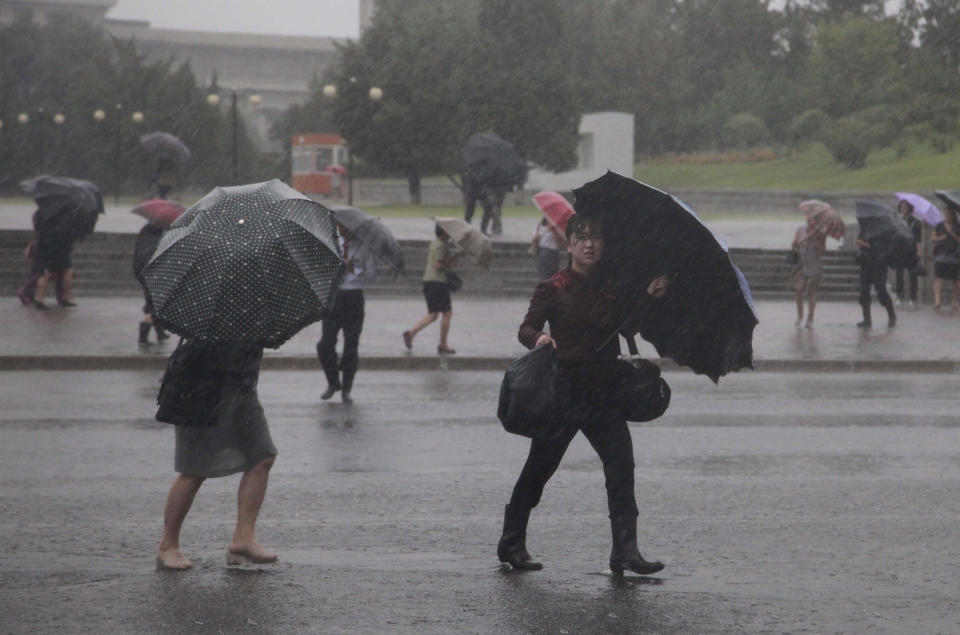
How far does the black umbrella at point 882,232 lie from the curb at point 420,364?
14.6 ft

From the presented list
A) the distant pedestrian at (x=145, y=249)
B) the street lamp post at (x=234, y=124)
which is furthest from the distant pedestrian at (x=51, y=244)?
the street lamp post at (x=234, y=124)

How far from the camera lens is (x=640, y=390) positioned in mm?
6160

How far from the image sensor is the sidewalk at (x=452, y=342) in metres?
15.6

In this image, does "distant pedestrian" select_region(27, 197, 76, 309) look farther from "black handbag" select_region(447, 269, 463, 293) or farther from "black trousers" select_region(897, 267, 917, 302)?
"black trousers" select_region(897, 267, 917, 302)

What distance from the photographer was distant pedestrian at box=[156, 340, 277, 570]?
6.09 m

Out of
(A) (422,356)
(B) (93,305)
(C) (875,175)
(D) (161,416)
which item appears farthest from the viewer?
(C) (875,175)

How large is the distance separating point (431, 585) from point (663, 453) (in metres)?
4.00

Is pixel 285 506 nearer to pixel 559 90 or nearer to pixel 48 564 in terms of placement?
pixel 48 564

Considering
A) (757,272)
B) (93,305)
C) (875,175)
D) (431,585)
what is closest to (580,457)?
(431,585)

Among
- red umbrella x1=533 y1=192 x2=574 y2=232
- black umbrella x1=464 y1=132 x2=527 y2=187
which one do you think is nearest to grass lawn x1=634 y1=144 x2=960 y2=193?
black umbrella x1=464 y1=132 x2=527 y2=187

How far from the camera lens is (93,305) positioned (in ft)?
73.5

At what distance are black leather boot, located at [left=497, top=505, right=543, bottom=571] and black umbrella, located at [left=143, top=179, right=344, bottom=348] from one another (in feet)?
4.05

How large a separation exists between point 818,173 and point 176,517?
2216 inches

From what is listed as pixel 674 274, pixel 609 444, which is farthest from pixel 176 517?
pixel 674 274
